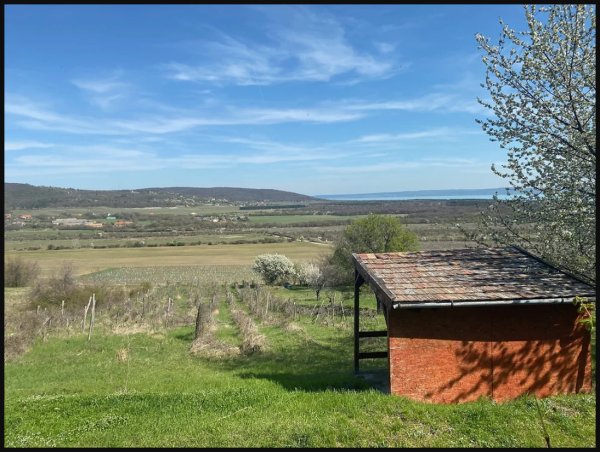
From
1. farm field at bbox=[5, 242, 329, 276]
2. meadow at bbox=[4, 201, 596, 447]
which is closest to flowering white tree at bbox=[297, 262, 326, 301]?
farm field at bbox=[5, 242, 329, 276]

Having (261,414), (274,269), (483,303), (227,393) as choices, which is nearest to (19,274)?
(274,269)

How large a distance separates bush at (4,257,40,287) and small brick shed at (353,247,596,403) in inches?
1725

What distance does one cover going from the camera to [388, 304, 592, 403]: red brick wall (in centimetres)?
847

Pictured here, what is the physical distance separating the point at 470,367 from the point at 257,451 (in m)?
4.49

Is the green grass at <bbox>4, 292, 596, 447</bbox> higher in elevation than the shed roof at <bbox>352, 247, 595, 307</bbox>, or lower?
lower

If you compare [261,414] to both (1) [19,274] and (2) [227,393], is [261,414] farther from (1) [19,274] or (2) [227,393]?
(1) [19,274]

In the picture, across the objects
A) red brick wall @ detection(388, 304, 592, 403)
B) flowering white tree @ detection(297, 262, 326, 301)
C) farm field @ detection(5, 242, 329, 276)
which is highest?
red brick wall @ detection(388, 304, 592, 403)

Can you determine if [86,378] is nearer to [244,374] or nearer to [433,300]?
[244,374]

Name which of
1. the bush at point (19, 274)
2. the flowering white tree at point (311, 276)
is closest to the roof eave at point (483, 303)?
the flowering white tree at point (311, 276)

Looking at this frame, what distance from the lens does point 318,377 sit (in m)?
10.8

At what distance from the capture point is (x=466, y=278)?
923 cm

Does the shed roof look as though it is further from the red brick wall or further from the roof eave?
the red brick wall

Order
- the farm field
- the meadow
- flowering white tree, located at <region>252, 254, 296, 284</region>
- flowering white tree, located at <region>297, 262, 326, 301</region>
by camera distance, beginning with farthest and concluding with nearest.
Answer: the farm field < flowering white tree, located at <region>252, 254, 296, 284</region> < flowering white tree, located at <region>297, 262, 326, 301</region> < the meadow

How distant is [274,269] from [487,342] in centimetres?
3991
